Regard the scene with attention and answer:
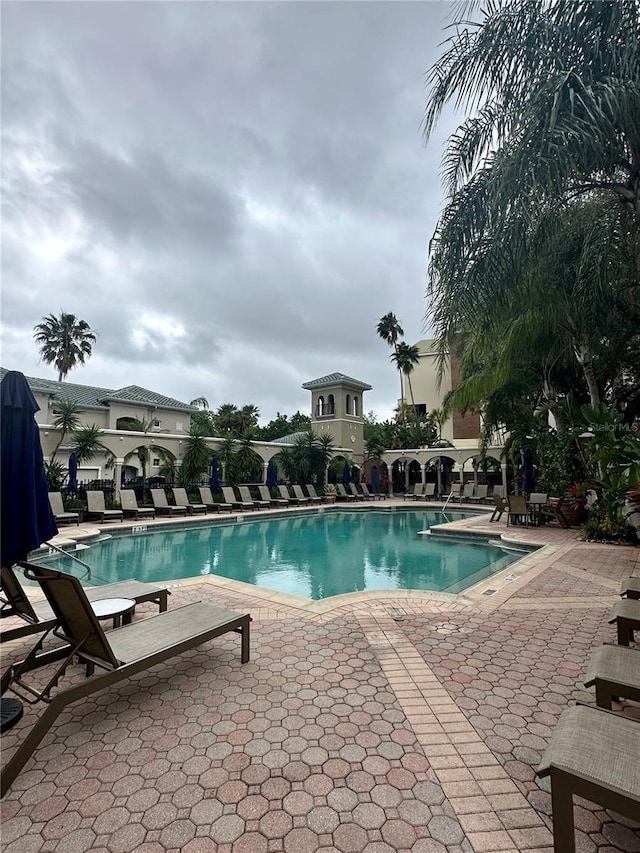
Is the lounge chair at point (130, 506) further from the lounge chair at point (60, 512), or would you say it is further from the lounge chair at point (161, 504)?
the lounge chair at point (60, 512)

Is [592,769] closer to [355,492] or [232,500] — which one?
[232,500]

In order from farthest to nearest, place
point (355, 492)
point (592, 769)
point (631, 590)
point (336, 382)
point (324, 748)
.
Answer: point (336, 382)
point (355, 492)
point (631, 590)
point (324, 748)
point (592, 769)

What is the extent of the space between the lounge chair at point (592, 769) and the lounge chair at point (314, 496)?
68.9 feet

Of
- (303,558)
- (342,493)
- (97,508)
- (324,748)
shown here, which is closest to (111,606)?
(324,748)

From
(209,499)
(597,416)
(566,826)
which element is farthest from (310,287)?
(566,826)

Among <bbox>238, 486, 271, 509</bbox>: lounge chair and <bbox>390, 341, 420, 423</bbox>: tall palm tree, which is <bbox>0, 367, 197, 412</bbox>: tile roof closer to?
<bbox>238, 486, 271, 509</bbox>: lounge chair

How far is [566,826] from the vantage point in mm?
1731

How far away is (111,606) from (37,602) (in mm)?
2270

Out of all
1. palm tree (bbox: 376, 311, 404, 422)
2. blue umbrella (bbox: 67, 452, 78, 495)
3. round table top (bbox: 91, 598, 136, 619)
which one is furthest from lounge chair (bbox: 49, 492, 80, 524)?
palm tree (bbox: 376, 311, 404, 422)

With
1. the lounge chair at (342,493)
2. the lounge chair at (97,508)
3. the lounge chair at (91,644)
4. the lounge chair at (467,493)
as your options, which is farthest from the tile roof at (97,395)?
the lounge chair at (91,644)

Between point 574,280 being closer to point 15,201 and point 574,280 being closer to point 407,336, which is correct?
point 15,201

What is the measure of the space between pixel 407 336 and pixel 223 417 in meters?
18.3

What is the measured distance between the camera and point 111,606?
4066mm

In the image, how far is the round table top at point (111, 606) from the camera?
3842 mm
